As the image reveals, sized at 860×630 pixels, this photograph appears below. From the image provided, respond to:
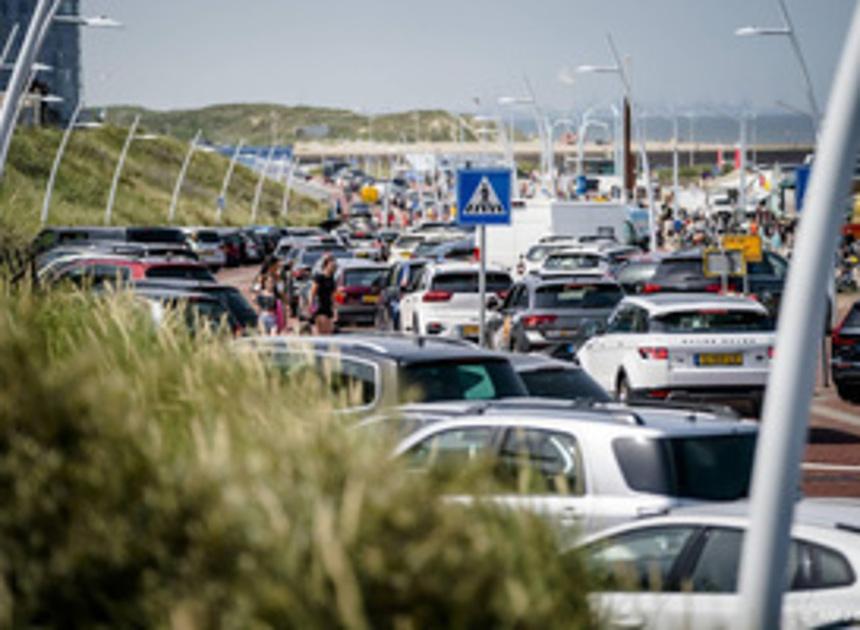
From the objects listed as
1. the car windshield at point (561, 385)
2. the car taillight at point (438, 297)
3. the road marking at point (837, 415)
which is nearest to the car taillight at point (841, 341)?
the road marking at point (837, 415)

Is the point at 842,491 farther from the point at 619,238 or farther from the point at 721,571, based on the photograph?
the point at 619,238

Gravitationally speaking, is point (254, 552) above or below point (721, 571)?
above

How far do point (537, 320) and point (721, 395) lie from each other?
6617mm

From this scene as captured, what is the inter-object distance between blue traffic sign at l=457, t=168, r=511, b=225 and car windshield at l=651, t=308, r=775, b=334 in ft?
7.73

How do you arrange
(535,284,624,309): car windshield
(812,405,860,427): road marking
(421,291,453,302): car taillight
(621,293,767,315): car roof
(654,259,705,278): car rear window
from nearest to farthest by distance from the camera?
(621,293,767,315): car roof → (812,405,860,427): road marking → (535,284,624,309): car windshield → (421,291,453,302): car taillight → (654,259,705,278): car rear window

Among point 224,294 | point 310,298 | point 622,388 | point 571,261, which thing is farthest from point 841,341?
point 571,261

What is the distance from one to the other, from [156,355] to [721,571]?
127 inches

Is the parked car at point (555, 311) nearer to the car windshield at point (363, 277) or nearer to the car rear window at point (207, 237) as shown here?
the car windshield at point (363, 277)

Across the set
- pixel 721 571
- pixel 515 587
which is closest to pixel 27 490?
pixel 515 587

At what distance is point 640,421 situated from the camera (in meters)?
12.2

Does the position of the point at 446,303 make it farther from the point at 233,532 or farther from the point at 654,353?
the point at 233,532

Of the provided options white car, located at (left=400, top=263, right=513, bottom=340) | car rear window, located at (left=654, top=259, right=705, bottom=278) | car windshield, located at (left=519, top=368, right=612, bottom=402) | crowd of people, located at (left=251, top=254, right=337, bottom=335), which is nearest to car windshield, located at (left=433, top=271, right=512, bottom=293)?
white car, located at (left=400, top=263, right=513, bottom=340)

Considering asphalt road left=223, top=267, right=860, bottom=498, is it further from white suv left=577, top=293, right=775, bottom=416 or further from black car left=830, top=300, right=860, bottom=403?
white suv left=577, top=293, right=775, bottom=416

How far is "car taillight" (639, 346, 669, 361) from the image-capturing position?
75.8 feet
